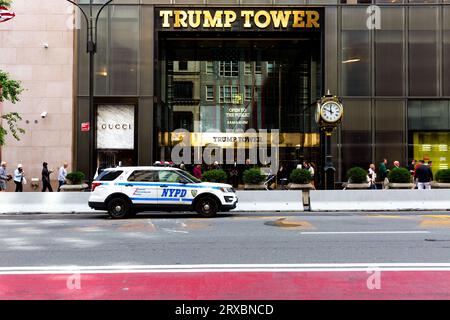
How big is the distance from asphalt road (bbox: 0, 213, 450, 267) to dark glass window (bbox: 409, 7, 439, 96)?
48.5 feet

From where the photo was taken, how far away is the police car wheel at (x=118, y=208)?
52.5 feet

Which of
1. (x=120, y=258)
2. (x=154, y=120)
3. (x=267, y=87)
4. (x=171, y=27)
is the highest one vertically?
(x=171, y=27)

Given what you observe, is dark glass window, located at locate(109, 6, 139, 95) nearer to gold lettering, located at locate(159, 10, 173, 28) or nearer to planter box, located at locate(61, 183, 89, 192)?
gold lettering, located at locate(159, 10, 173, 28)

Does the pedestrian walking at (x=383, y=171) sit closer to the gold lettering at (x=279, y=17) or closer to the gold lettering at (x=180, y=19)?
the gold lettering at (x=279, y=17)

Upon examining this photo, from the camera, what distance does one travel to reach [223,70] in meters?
32.8

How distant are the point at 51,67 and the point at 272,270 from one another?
23455 millimetres

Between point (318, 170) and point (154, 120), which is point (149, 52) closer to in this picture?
point (154, 120)

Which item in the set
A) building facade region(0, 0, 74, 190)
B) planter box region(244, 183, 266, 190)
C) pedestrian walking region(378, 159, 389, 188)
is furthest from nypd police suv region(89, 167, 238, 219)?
building facade region(0, 0, 74, 190)

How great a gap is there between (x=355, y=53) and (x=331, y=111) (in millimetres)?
7484

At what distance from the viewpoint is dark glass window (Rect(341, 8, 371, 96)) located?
91.6 feet

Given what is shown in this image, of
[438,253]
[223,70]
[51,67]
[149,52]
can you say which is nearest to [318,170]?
[223,70]

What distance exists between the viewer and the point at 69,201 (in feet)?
61.2

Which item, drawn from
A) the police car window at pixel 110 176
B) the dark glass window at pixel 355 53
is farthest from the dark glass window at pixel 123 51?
the police car window at pixel 110 176
